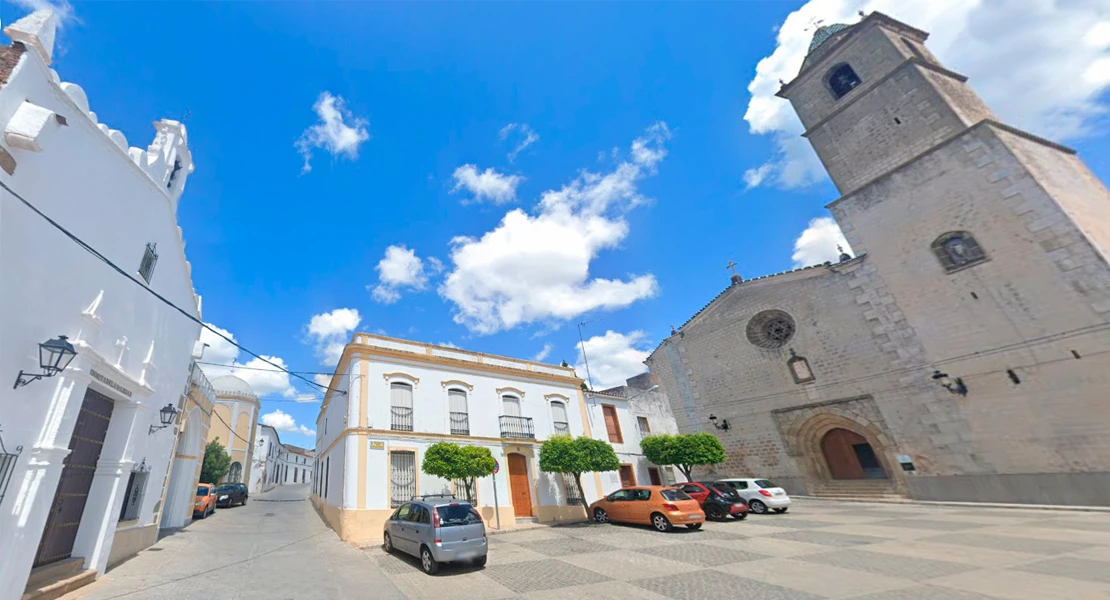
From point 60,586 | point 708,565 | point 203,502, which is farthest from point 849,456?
point 203,502

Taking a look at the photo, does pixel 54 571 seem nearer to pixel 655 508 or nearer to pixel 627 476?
pixel 655 508

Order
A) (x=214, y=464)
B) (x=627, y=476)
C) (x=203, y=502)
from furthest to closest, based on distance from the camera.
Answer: (x=214, y=464) → (x=627, y=476) → (x=203, y=502)

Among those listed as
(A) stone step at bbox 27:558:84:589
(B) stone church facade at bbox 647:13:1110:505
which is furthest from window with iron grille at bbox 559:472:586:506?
(A) stone step at bbox 27:558:84:589

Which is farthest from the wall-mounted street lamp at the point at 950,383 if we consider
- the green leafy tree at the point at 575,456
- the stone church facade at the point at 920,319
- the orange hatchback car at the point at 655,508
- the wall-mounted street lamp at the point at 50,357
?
the wall-mounted street lamp at the point at 50,357

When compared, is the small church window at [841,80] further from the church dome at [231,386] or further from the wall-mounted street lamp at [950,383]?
the church dome at [231,386]

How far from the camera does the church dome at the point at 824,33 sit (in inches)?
878

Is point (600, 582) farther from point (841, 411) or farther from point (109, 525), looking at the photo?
point (841, 411)

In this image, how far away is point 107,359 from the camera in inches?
301

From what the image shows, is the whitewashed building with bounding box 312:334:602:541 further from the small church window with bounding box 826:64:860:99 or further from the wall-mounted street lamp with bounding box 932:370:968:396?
the small church window with bounding box 826:64:860:99

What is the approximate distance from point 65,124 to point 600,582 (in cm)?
1202

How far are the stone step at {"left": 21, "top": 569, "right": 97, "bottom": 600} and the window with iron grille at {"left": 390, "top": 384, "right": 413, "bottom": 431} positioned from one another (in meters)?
7.51

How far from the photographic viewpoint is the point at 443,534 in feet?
27.2

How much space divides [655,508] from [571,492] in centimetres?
545

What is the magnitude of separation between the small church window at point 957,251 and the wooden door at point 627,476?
53.2 ft
